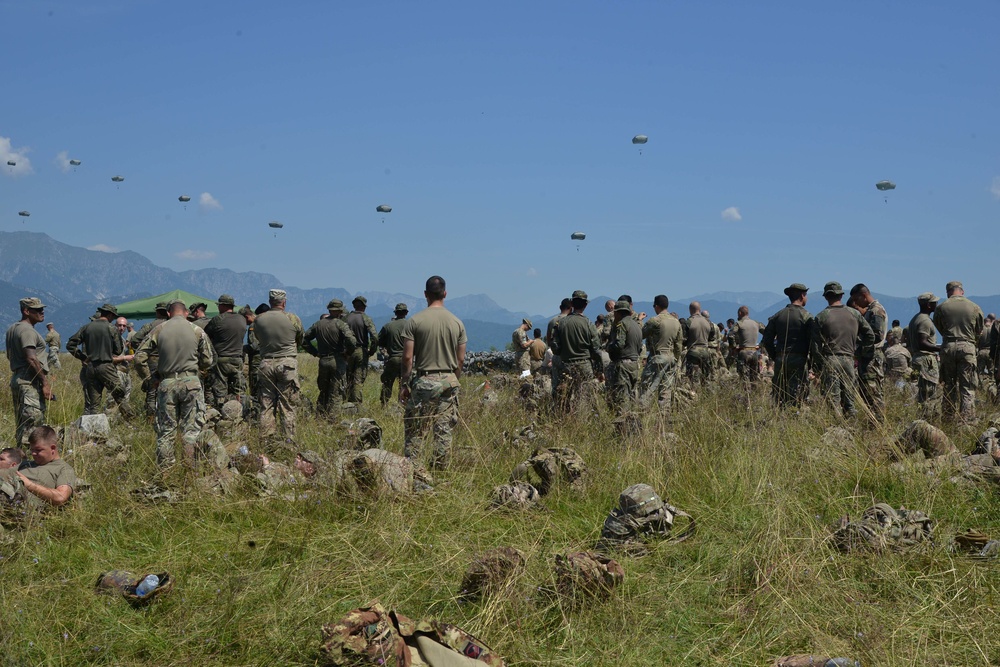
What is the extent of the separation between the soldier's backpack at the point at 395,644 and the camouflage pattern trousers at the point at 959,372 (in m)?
7.29

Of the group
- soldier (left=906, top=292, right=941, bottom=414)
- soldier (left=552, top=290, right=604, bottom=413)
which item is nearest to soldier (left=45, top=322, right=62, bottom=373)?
soldier (left=552, top=290, right=604, bottom=413)

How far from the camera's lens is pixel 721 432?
647cm

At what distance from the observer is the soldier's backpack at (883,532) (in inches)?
175

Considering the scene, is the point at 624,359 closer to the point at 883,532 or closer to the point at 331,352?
the point at 331,352

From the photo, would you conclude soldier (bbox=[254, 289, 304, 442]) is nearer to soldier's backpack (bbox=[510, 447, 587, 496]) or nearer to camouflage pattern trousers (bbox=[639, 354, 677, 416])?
soldier's backpack (bbox=[510, 447, 587, 496])

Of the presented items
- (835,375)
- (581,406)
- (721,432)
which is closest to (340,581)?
(721,432)

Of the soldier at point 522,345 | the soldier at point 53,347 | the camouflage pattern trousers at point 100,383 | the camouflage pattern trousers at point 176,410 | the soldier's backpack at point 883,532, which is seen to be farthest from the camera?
the soldier at point 53,347

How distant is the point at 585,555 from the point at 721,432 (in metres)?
2.68

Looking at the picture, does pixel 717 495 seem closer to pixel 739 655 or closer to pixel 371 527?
pixel 739 655

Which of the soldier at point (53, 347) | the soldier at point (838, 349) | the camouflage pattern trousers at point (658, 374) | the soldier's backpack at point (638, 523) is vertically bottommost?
the soldier at point (53, 347)

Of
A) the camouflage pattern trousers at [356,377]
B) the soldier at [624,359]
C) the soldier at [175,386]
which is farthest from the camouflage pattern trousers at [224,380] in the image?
the soldier at [624,359]

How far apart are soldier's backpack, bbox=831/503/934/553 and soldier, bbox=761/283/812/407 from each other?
4201 mm

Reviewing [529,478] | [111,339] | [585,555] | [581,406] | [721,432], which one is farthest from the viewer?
[111,339]

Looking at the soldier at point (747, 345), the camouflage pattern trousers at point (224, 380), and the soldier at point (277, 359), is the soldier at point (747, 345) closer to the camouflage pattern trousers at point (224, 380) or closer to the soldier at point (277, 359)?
the soldier at point (277, 359)
